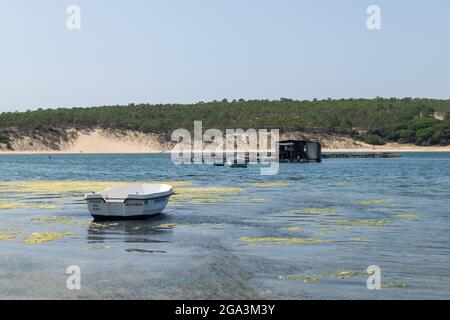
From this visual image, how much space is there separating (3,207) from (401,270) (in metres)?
33.4

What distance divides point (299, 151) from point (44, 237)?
469 feet

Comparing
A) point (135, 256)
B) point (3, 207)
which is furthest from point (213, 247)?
point (3, 207)

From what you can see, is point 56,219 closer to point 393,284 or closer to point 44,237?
point 44,237

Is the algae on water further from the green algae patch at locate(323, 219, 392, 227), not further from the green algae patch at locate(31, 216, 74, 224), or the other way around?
the green algae patch at locate(31, 216, 74, 224)

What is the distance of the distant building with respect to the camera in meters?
170

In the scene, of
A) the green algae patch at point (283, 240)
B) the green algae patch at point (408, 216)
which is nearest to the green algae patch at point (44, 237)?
the green algae patch at point (283, 240)
